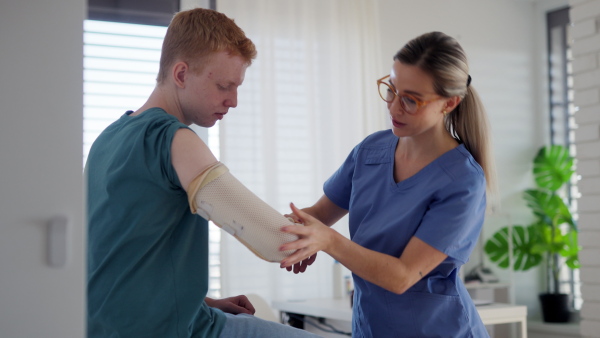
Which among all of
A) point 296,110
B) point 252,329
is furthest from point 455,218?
point 296,110

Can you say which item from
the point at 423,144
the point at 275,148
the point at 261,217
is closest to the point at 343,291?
the point at 275,148

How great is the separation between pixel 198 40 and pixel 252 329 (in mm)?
609

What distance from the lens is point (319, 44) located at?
4.95 metres

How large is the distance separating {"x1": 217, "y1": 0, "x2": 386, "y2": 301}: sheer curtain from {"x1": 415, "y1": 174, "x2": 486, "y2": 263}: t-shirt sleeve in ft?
9.57

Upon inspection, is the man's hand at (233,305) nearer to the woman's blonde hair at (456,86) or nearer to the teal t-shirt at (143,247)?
the teal t-shirt at (143,247)

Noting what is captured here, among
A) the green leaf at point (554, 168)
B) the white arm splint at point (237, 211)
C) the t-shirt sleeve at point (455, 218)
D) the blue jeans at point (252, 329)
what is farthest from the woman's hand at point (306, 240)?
the green leaf at point (554, 168)

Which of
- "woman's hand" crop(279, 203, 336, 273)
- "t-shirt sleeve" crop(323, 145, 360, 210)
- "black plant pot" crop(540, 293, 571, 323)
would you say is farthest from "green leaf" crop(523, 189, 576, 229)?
"woman's hand" crop(279, 203, 336, 273)

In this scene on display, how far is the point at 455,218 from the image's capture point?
159 centimetres

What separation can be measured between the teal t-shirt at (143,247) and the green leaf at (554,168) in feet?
16.3

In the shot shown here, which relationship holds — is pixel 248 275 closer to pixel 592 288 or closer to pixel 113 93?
pixel 113 93

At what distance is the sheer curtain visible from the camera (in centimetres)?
456

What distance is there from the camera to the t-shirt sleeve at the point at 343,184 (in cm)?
193

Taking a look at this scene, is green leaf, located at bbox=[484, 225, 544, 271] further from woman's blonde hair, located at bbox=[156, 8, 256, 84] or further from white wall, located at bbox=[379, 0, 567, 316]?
woman's blonde hair, located at bbox=[156, 8, 256, 84]

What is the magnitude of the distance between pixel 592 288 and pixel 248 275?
210cm
